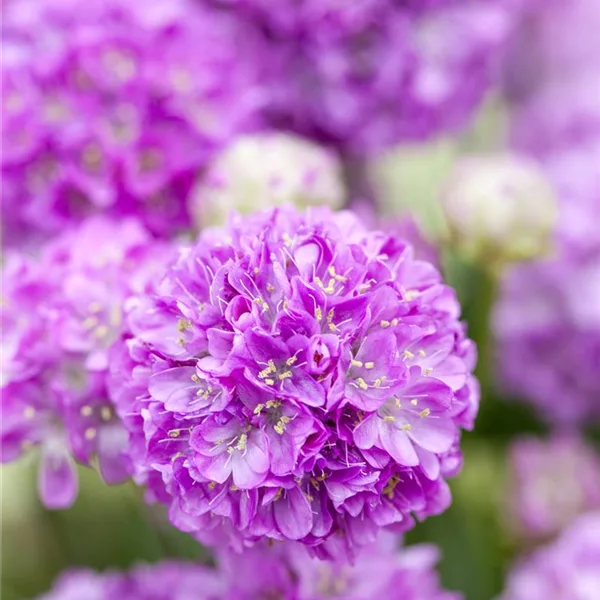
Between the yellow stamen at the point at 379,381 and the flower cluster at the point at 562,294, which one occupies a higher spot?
the yellow stamen at the point at 379,381

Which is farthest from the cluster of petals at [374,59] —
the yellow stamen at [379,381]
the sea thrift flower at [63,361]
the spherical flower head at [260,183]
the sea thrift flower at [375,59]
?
the yellow stamen at [379,381]

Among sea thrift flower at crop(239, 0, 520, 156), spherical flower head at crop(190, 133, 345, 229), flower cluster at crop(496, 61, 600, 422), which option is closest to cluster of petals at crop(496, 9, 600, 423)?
flower cluster at crop(496, 61, 600, 422)

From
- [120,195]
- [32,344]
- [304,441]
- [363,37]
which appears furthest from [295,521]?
[363,37]

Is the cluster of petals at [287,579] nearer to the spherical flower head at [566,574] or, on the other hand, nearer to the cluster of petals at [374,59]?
the spherical flower head at [566,574]

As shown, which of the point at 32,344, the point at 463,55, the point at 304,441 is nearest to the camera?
the point at 304,441

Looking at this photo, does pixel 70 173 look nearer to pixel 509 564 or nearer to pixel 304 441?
pixel 304 441

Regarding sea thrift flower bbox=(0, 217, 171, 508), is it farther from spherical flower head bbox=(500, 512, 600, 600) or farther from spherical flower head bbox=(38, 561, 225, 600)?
spherical flower head bbox=(500, 512, 600, 600)
